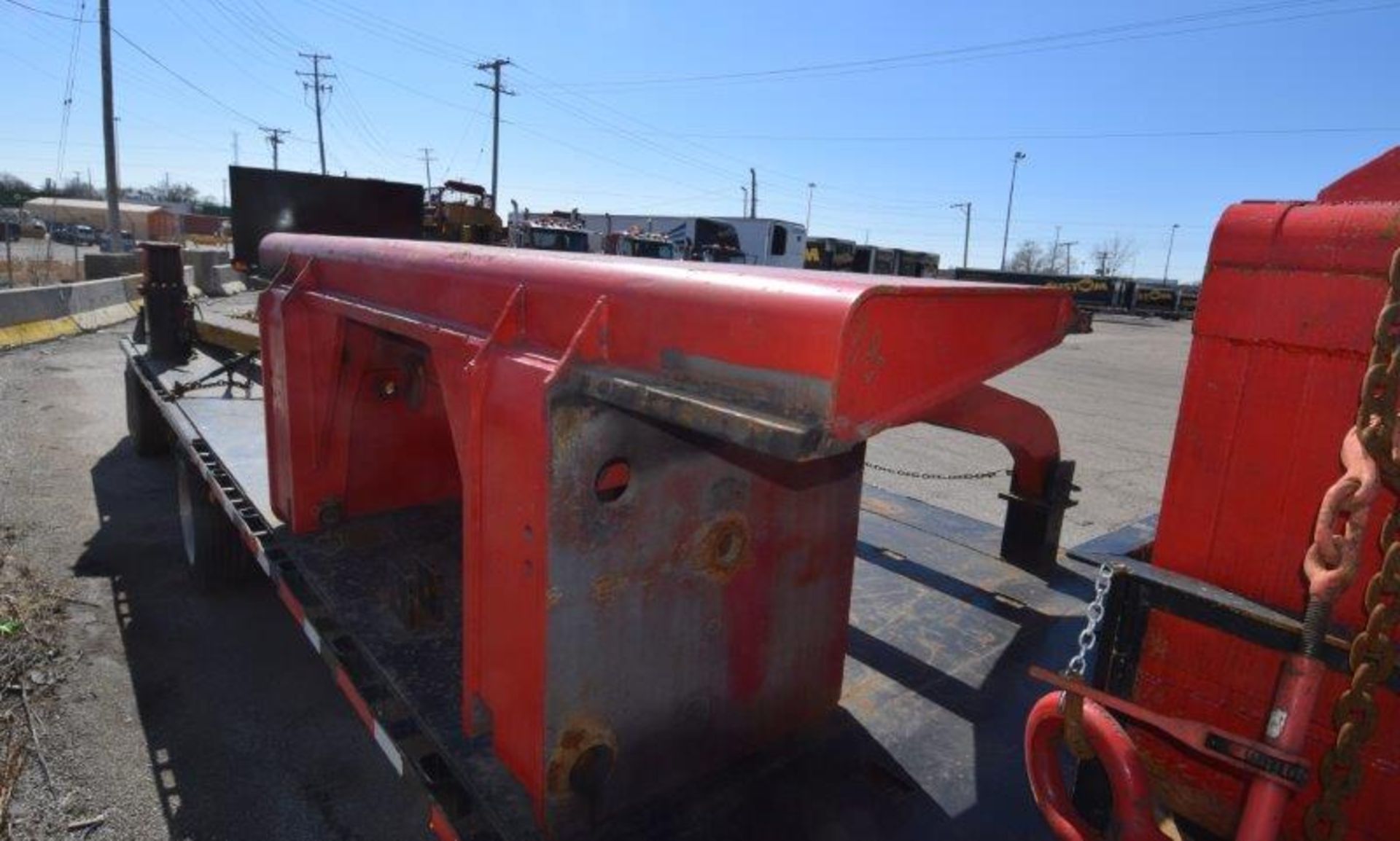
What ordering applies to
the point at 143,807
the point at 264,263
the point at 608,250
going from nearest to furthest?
1. the point at 143,807
2. the point at 264,263
3. the point at 608,250

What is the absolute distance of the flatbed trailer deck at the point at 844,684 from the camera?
2105mm

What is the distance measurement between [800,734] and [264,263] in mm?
3248

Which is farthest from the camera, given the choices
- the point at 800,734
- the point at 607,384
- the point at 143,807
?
the point at 143,807

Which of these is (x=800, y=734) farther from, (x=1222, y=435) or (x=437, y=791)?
(x=1222, y=435)

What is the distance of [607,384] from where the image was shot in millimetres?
1564

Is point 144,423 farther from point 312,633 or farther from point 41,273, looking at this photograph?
point 41,273

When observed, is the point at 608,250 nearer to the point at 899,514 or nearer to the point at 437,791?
the point at 899,514

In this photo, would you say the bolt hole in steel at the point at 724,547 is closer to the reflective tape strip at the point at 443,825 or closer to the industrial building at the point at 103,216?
the reflective tape strip at the point at 443,825

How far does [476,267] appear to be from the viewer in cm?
217

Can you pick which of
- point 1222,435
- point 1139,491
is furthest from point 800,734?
point 1139,491

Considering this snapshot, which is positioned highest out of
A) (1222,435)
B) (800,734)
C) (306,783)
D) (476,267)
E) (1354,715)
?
(476,267)

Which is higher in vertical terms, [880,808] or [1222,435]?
[1222,435]

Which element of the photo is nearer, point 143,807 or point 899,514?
point 143,807

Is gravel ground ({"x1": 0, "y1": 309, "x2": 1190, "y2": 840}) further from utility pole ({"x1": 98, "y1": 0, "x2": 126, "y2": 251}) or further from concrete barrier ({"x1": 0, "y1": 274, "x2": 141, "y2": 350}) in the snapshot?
utility pole ({"x1": 98, "y1": 0, "x2": 126, "y2": 251})
